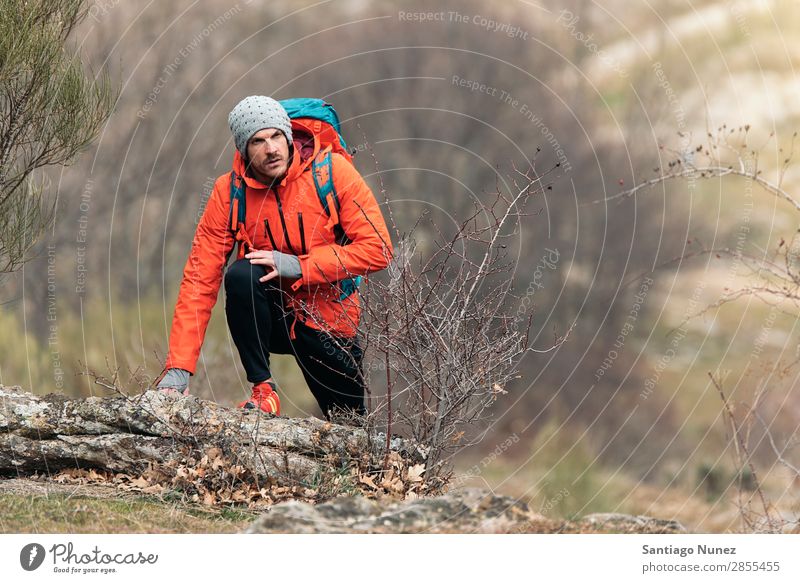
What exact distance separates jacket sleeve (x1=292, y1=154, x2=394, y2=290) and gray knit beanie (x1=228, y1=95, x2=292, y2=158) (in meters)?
0.40

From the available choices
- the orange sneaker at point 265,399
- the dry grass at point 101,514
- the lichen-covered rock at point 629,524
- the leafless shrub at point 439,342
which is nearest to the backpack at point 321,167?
the leafless shrub at point 439,342

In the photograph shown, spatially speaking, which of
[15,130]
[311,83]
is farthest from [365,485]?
[311,83]

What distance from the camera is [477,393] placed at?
21.4 ft

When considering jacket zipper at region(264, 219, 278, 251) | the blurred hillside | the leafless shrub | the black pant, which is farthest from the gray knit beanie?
the blurred hillside

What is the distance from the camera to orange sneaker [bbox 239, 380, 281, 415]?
701 cm

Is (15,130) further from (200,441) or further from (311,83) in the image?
(311,83)

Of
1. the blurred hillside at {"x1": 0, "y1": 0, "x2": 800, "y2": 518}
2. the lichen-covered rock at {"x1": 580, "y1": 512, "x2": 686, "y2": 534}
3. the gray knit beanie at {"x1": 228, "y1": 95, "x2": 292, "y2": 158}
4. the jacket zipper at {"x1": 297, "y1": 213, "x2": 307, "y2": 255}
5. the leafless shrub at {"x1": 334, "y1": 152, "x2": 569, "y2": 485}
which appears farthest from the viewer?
the blurred hillside at {"x1": 0, "y1": 0, "x2": 800, "y2": 518}

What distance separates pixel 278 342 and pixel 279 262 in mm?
705

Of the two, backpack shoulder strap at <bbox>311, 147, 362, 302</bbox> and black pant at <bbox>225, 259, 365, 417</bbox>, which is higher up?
backpack shoulder strap at <bbox>311, 147, 362, 302</bbox>

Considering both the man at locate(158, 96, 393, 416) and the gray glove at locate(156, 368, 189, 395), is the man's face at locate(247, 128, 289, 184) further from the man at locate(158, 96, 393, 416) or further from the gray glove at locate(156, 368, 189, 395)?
the gray glove at locate(156, 368, 189, 395)

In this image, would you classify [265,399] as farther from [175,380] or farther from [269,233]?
[269,233]

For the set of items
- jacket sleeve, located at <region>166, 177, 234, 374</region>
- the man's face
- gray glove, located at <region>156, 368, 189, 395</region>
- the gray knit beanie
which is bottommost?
gray glove, located at <region>156, 368, 189, 395</region>

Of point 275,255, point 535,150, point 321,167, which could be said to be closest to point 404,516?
point 275,255

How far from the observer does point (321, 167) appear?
6848 mm
